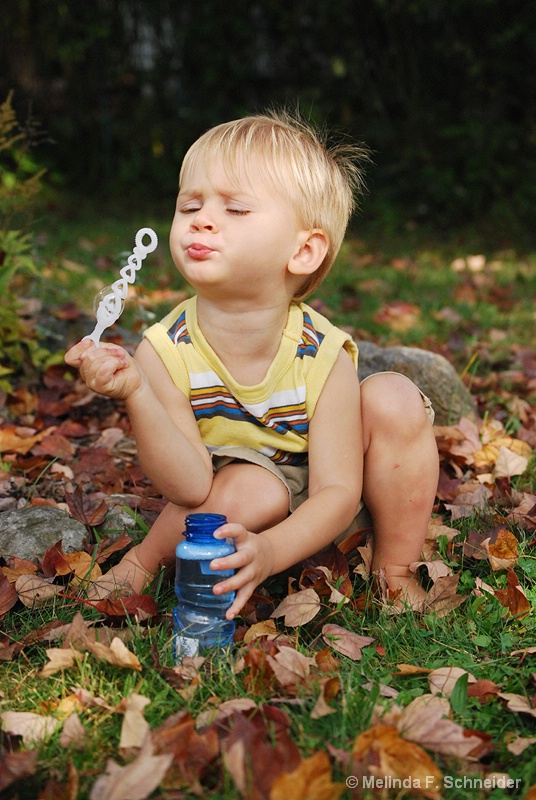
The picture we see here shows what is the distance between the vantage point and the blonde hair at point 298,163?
2.09 metres

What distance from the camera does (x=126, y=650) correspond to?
71.1 inches

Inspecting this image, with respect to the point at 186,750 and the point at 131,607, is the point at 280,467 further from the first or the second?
the point at 186,750

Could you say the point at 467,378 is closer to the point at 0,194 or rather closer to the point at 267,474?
the point at 267,474

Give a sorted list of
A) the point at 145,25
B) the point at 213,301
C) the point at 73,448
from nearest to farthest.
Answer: the point at 213,301, the point at 73,448, the point at 145,25

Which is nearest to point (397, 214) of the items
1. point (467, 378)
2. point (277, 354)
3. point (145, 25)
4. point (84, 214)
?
point (84, 214)

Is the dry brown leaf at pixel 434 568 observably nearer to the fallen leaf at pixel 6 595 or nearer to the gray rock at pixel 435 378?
the fallen leaf at pixel 6 595

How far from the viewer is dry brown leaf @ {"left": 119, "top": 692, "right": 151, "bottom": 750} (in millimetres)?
Answer: 1570

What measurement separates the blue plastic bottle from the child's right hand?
0.31 metres

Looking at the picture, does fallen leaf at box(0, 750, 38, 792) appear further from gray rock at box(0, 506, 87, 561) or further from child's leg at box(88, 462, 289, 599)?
gray rock at box(0, 506, 87, 561)

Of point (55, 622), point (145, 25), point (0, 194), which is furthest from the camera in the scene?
point (145, 25)

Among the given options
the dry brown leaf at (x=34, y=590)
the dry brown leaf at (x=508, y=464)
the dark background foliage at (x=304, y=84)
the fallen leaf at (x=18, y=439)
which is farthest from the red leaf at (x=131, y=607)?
the dark background foliage at (x=304, y=84)

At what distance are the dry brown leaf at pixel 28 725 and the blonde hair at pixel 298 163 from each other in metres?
1.24

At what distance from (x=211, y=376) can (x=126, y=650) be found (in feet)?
2.27

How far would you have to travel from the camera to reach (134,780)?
145cm
